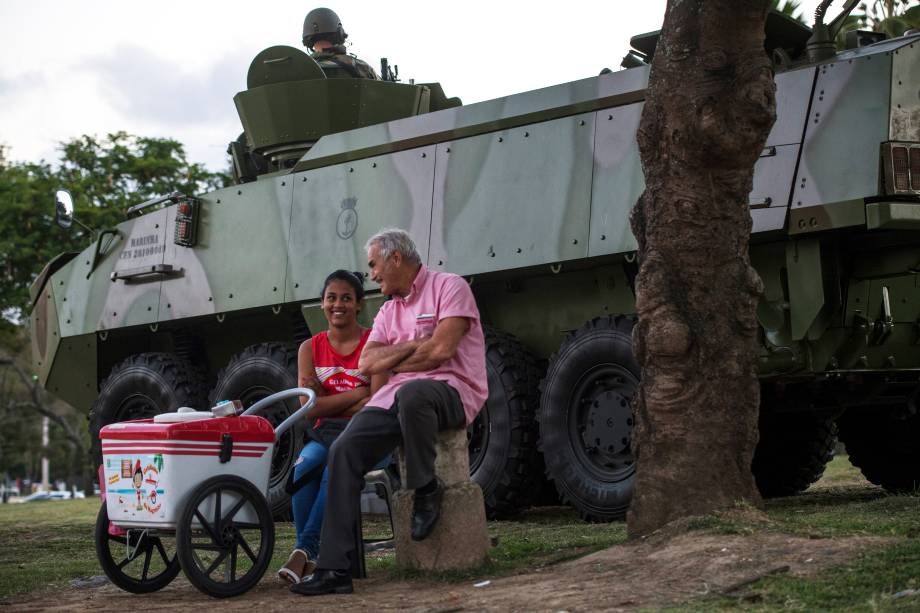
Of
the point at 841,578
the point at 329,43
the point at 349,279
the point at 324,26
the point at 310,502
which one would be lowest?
the point at 841,578

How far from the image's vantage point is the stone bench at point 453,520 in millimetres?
6215

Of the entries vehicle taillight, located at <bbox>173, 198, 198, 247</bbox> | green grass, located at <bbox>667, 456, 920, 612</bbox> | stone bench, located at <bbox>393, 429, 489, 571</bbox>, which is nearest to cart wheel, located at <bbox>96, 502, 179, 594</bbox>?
stone bench, located at <bbox>393, 429, 489, 571</bbox>

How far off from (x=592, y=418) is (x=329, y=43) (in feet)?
16.5

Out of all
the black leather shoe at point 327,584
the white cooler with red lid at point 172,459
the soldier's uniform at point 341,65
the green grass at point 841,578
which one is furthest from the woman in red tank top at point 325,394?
the soldier's uniform at point 341,65

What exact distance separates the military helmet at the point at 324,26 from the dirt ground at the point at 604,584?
7.28 meters

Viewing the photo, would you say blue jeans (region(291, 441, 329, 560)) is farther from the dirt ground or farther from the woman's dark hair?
the woman's dark hair

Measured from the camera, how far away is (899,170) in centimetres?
796

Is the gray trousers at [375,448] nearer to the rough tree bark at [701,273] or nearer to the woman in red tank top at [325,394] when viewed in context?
the woman in red tank top at [325,394]

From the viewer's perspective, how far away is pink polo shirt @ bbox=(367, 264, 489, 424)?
622 cm

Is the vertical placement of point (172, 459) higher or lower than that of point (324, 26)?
lower

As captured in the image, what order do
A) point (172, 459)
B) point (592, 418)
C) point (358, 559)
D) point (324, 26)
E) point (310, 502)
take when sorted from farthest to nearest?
point (324, 26) < point (592, 418) < point (310, 502) < point (358, 559) < point (172, 459)

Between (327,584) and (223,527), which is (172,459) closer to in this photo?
(223,527)

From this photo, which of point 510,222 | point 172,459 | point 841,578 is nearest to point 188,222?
point 510,222

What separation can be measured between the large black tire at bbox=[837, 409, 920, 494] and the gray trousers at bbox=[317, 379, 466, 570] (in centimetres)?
516
